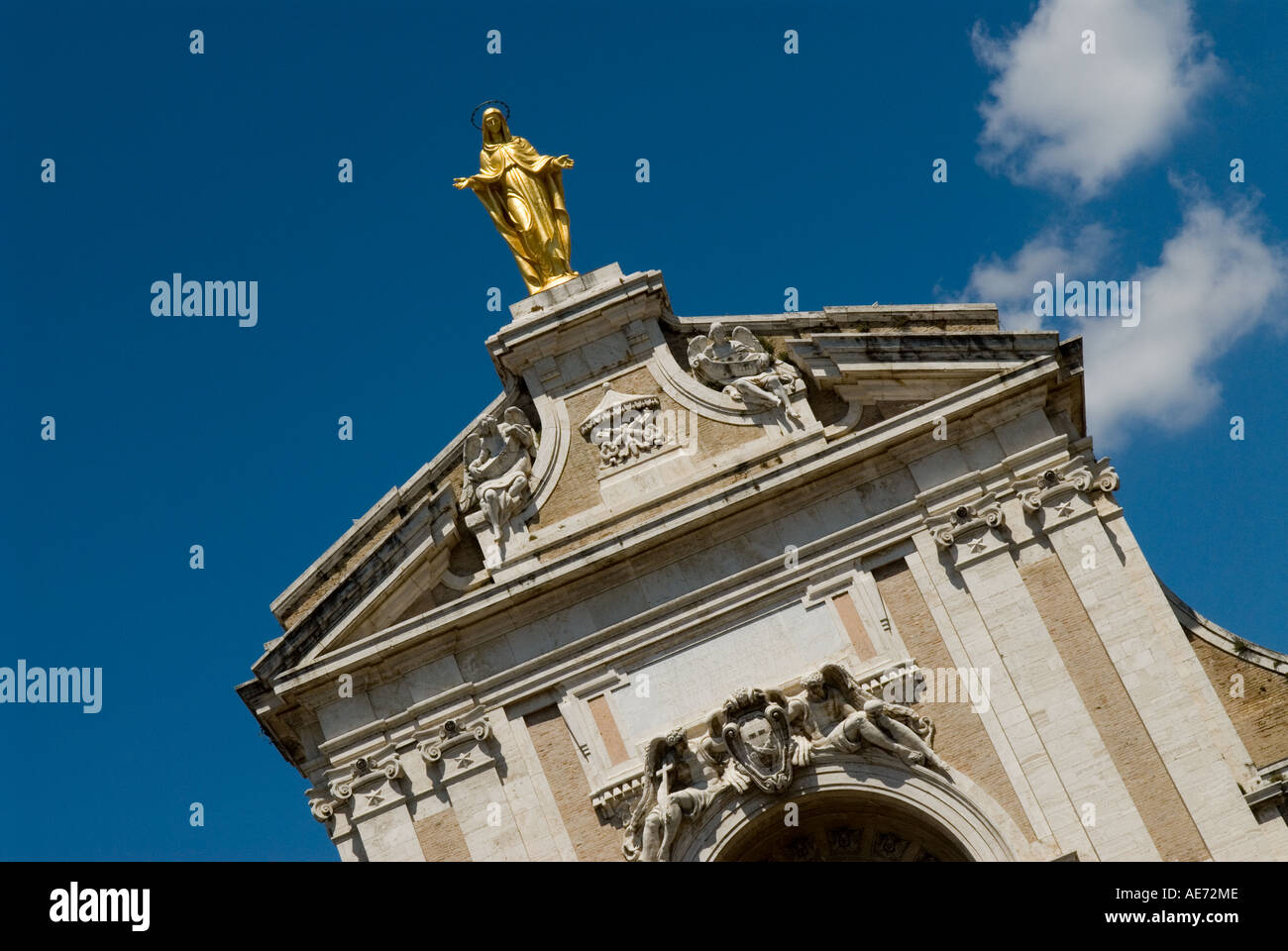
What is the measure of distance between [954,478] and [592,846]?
552cm

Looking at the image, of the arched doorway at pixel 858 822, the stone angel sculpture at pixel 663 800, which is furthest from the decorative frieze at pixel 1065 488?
the stone angel sculpture at pixel 663 800

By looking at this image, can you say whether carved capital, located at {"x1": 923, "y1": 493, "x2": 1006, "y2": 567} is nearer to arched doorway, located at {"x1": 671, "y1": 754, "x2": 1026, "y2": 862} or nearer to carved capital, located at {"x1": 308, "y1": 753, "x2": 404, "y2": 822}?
arched doorway, located at {"x1": 671, "y1": 754, "x2": 1026, "y2": 862}

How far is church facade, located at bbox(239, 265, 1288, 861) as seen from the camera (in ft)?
67.8

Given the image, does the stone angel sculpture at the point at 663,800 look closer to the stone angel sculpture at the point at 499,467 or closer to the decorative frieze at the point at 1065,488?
the stone angel sculpture at the point at 499,467

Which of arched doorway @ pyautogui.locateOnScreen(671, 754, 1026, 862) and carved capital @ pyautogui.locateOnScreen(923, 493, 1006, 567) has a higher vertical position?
carved capital @ pyautogui.locateOnScreen(923, 493, 1006, 567)

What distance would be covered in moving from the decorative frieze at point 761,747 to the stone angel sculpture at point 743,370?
337 centimetres

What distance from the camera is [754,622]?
21875 mm

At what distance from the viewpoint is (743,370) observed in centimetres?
2308

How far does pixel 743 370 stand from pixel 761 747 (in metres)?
4.51

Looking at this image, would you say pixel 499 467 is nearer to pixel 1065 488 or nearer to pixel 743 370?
pixel 743 370

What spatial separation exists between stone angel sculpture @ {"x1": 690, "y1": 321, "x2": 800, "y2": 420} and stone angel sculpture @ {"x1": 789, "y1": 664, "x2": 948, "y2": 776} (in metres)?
3.23

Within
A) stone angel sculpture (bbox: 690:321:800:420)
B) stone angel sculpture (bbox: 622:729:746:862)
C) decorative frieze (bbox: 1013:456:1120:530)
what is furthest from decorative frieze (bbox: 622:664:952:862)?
stone angel sculpture (bbox: 690:321:800:420)

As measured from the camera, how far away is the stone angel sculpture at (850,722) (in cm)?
2080
